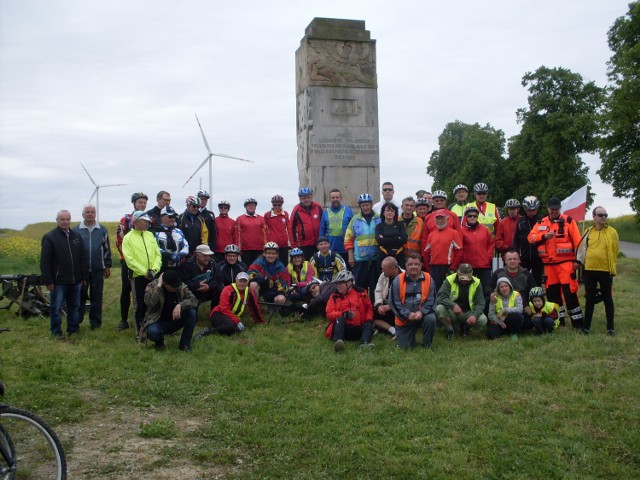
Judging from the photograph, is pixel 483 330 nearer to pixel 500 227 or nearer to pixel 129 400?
pixel 500 227

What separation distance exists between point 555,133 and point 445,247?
30283mm

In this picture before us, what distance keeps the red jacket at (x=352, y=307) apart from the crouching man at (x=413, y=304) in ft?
1.68

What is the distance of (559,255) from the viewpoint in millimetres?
11219

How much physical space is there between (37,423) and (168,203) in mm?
7773

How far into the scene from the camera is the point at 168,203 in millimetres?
12266

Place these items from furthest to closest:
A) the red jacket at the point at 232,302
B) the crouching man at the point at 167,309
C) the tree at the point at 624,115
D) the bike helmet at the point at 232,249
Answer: the tree at the point at 624,115 → the bike helmet at the point at 232,249 → the red jacket at the point at 232,302 → the crouching man at the point at 167,309

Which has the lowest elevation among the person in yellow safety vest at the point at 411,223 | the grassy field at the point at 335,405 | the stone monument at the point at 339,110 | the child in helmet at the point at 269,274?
the grassy field at the point at 335,405

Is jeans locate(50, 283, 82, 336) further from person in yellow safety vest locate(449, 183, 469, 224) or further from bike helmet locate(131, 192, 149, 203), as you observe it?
person in yellow safety vest locate(449, 183, 469, 224)

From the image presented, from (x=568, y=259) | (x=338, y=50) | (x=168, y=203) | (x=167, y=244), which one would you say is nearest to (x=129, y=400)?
(x=167, y=244)

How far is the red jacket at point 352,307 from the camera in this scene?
10711mm

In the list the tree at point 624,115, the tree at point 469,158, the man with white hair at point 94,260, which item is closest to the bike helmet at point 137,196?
the man with white hair at point 94,260

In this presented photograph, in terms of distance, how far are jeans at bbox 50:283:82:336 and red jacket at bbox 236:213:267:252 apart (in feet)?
11.5

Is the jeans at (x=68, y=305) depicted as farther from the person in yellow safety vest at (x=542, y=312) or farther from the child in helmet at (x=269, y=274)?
the person in yellow safety vest at (x=542, y=312)

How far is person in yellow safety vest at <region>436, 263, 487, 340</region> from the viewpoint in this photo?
35.3ft
